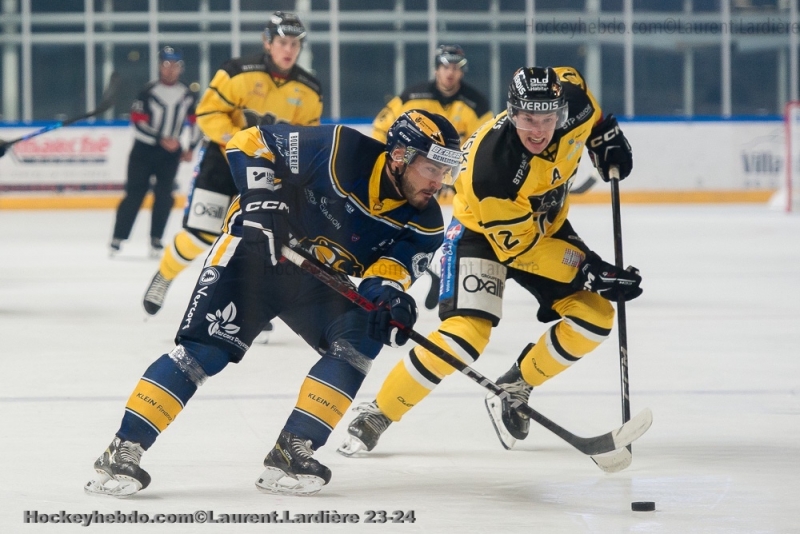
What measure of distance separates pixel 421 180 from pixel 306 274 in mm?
382

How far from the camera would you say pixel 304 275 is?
3.01 m

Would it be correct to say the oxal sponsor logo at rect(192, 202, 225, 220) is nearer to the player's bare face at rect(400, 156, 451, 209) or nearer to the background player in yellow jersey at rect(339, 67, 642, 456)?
the background player in yellow jersey at rect(339, 67, 642, 456)

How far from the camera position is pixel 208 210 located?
5223 millimetres

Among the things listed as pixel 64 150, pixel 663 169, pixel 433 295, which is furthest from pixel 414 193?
pixel 663 169

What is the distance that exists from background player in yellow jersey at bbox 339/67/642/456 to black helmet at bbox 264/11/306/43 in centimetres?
199

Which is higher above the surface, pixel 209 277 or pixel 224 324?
pixel 209 277

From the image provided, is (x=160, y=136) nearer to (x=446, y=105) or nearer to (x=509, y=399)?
(x=446, y=105)

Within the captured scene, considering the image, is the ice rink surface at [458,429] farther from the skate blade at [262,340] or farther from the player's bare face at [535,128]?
the player's bare face at [535,128]

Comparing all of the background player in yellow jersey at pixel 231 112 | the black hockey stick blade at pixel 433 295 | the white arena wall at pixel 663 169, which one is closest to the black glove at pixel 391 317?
the background player in yellow jersey at pixel 231 112

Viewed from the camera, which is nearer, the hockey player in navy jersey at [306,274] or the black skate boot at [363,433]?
the hockey player in navy jersey at [306,274]

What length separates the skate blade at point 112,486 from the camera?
2.76 m

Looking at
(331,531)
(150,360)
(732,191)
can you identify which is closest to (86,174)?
(732,191)

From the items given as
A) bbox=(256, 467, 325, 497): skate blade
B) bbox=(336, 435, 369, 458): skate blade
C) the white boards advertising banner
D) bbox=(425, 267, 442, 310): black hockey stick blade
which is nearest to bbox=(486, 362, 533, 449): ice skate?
bbox=(336, 435, 369, 458): skate blade

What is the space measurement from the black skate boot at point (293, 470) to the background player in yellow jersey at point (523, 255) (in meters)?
0.42
